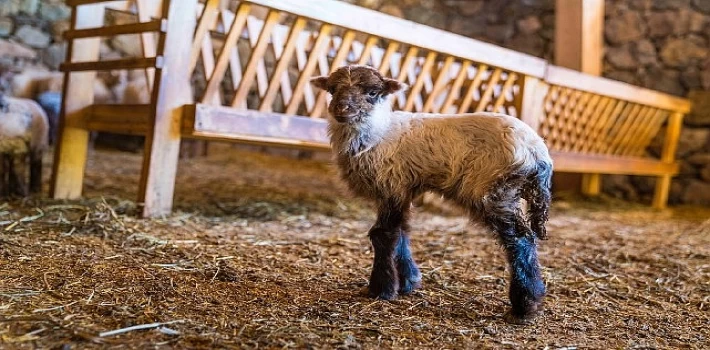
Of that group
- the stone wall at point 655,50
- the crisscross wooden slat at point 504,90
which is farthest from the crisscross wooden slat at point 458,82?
the stone wall at point 655,50

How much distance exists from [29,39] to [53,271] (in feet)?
24.8

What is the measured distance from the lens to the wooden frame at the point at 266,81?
3920mm

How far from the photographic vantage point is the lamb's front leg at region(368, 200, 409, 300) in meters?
2.60

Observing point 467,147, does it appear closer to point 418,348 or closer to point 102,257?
point 418,348

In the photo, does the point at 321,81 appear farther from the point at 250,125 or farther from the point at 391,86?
the point at 250,125

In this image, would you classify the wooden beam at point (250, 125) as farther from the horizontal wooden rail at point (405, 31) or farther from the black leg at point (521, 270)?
the black leg at point (521, 270)

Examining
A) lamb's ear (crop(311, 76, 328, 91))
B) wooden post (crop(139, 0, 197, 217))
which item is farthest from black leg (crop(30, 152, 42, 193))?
lamb's ear (crop(311, 76, 328, 91))

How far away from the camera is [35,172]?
4.79 metres

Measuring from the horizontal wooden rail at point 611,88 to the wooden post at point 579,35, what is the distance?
0.74 meters

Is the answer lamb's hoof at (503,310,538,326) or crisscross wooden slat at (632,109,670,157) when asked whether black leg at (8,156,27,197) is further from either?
crisscross wooden slat at (632,109,670,157)

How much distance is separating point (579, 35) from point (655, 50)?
131cm

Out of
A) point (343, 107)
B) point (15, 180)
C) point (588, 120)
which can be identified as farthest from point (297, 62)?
point (588, 120)

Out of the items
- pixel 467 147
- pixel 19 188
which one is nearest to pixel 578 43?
pixel 467 147

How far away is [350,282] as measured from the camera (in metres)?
2.89
